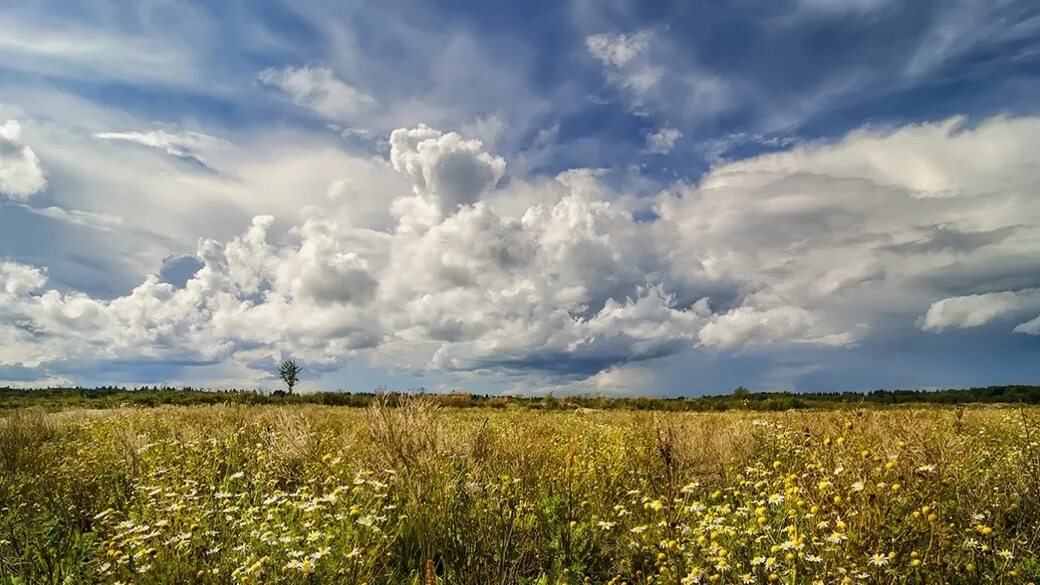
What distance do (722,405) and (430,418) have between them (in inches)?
1232

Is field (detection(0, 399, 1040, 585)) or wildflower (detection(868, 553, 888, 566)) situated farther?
field (detection(0, 399, 1040, 585))

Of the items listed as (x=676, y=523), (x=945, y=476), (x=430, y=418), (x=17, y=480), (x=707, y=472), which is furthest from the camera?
(x=707, y=472)

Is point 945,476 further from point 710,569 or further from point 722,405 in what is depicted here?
point 722,405

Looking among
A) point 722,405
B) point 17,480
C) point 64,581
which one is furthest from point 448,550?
point 722,405

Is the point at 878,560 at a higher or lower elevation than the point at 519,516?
higher

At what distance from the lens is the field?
4023mm

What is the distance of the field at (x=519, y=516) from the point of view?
13.2 ft

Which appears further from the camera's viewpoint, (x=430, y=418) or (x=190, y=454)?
(x=190, y=454)

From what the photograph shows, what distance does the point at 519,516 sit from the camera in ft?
18.0

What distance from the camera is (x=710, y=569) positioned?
451 cm

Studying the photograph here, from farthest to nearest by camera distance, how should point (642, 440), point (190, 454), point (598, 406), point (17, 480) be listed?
point (598, 406)
point (642, 440)
point (17, 480)
point (190, 454)

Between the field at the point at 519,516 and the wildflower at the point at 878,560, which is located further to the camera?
the field at the point at 519,516

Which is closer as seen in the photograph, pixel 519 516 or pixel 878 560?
pixel 878 560

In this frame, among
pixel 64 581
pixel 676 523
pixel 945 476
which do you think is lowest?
pixel 64 581
